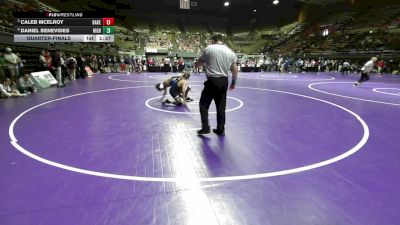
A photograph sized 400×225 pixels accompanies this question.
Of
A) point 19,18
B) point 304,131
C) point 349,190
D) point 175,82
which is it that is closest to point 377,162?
point 349,190

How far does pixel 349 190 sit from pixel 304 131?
263 centimetres

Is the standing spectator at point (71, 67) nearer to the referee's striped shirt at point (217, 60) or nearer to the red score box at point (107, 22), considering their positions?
the red score box at point (107, 22)

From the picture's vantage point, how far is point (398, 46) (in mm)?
26688

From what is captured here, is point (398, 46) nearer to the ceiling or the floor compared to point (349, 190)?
nearer to the ceiling

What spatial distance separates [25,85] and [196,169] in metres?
10.0

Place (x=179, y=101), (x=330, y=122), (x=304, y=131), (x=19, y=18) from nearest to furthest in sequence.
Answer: (x=304, y=131)
(x=330, y=122)
(x=179, y=101)
(x=19, y=18)

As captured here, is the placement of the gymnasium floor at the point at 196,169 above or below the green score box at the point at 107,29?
below

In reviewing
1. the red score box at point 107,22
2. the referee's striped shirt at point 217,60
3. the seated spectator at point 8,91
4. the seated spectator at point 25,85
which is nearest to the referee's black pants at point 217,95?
the referee's striped shirt at point 217,60

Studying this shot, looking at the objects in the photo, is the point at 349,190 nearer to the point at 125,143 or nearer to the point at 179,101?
the point at 125,143

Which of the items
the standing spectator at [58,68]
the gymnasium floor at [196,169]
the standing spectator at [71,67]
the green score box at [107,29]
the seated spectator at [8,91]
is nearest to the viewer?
the gymnasium floor at [196,169]

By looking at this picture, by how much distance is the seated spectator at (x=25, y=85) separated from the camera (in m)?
11.1
